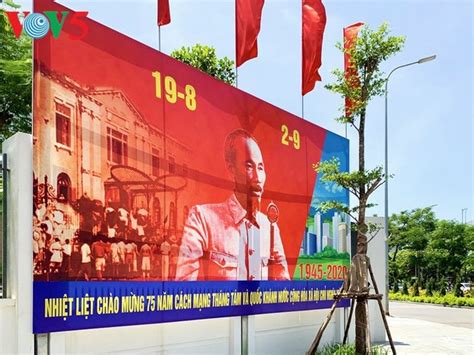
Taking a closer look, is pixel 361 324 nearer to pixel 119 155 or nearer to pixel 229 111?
pixel 229 111

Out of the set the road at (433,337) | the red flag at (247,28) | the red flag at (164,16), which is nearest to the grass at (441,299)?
the road at (433,337)

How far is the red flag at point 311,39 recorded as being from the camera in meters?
11.8

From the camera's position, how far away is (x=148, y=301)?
7.35 metres

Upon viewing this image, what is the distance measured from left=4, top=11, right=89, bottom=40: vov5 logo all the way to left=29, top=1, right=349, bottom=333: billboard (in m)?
0.06

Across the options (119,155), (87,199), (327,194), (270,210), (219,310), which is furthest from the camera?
(327,194)

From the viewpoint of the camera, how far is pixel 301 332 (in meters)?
11.3

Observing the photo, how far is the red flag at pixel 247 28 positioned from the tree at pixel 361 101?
1436 mm

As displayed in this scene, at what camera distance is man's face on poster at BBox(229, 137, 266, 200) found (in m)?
9.41

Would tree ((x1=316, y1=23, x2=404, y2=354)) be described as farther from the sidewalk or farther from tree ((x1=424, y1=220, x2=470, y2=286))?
tree ((x1=424, y1=220, x2=470, y2=286))

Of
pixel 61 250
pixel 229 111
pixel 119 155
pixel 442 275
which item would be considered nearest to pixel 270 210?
pixel 229 111

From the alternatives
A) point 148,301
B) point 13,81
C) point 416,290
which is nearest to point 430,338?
point 148,301

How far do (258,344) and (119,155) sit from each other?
428cm

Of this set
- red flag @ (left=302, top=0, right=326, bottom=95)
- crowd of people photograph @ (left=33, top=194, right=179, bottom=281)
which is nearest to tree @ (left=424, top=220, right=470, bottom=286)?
red flag @ (left=302, top=0, right=326, bottom=95)

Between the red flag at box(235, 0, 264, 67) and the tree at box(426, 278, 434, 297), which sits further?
the tree at box(426, 278, 434, 297)
